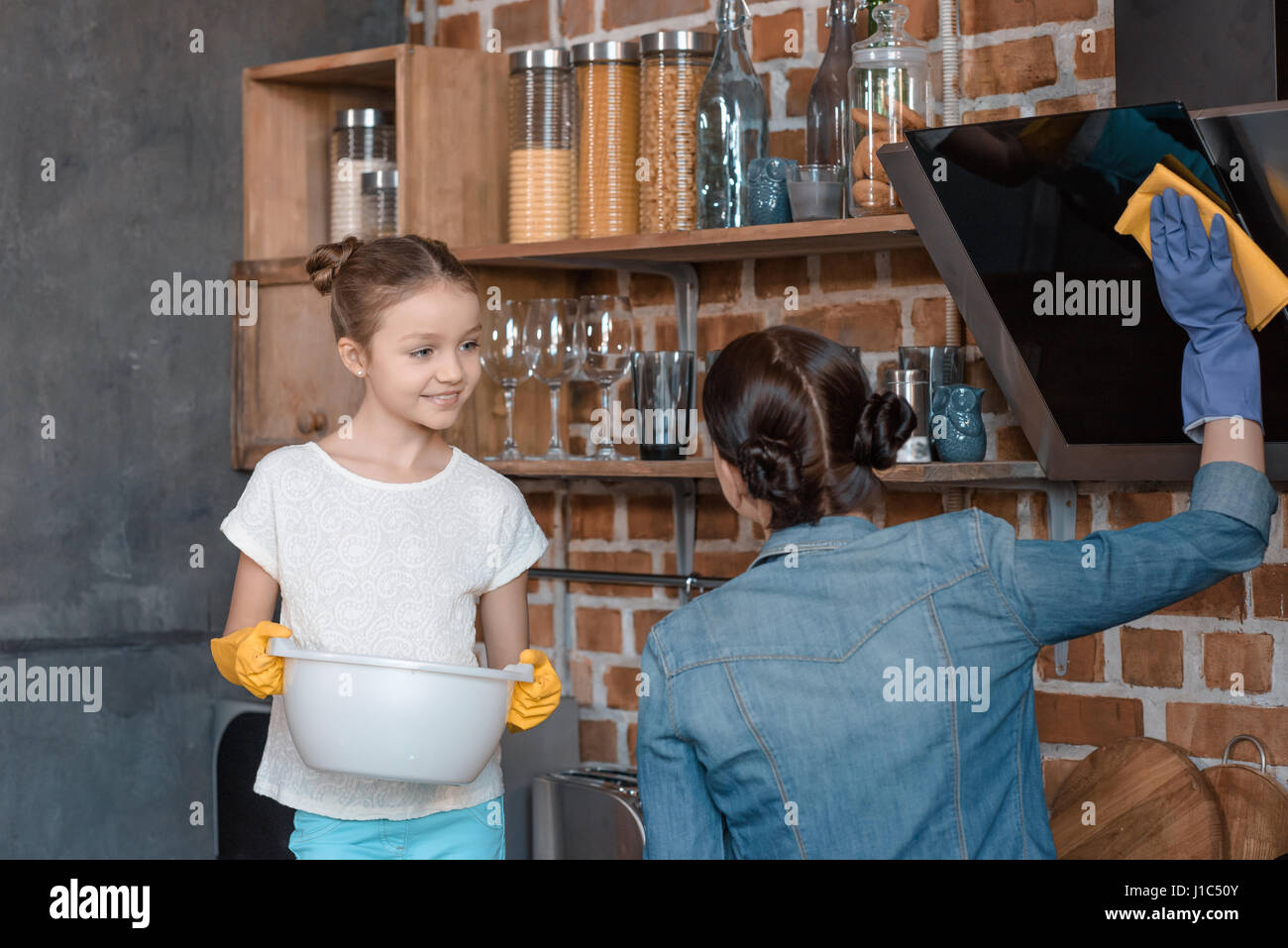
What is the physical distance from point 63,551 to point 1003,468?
123 centimetres

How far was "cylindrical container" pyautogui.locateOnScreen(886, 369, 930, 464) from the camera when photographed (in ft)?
5.34

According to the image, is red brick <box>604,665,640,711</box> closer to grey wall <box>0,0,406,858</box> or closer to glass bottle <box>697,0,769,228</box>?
grey wall <box>0,0,406,858</box>

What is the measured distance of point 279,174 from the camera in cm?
217

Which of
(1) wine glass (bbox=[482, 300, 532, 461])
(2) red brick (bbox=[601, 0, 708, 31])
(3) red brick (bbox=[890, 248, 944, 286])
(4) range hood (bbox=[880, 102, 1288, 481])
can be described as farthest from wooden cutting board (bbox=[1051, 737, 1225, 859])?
(2) red brick (bbox=[601, 0, 708, 31])

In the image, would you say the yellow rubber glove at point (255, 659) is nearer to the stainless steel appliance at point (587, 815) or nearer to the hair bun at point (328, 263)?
the hair bun at point (328, 263)

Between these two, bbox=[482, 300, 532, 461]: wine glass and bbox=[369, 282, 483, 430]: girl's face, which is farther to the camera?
bbox=[482, 300, 532, 461]: wine glass

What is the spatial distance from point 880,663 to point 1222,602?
744mm

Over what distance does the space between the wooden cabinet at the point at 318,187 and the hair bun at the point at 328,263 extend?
43cm

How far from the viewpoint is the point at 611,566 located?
7.06 feet

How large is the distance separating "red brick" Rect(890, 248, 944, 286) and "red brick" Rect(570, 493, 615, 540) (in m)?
0.54

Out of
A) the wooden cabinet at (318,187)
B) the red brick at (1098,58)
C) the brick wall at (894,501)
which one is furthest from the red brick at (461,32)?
the red brick at (1098,58)

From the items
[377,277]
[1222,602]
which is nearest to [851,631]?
[377,277]
